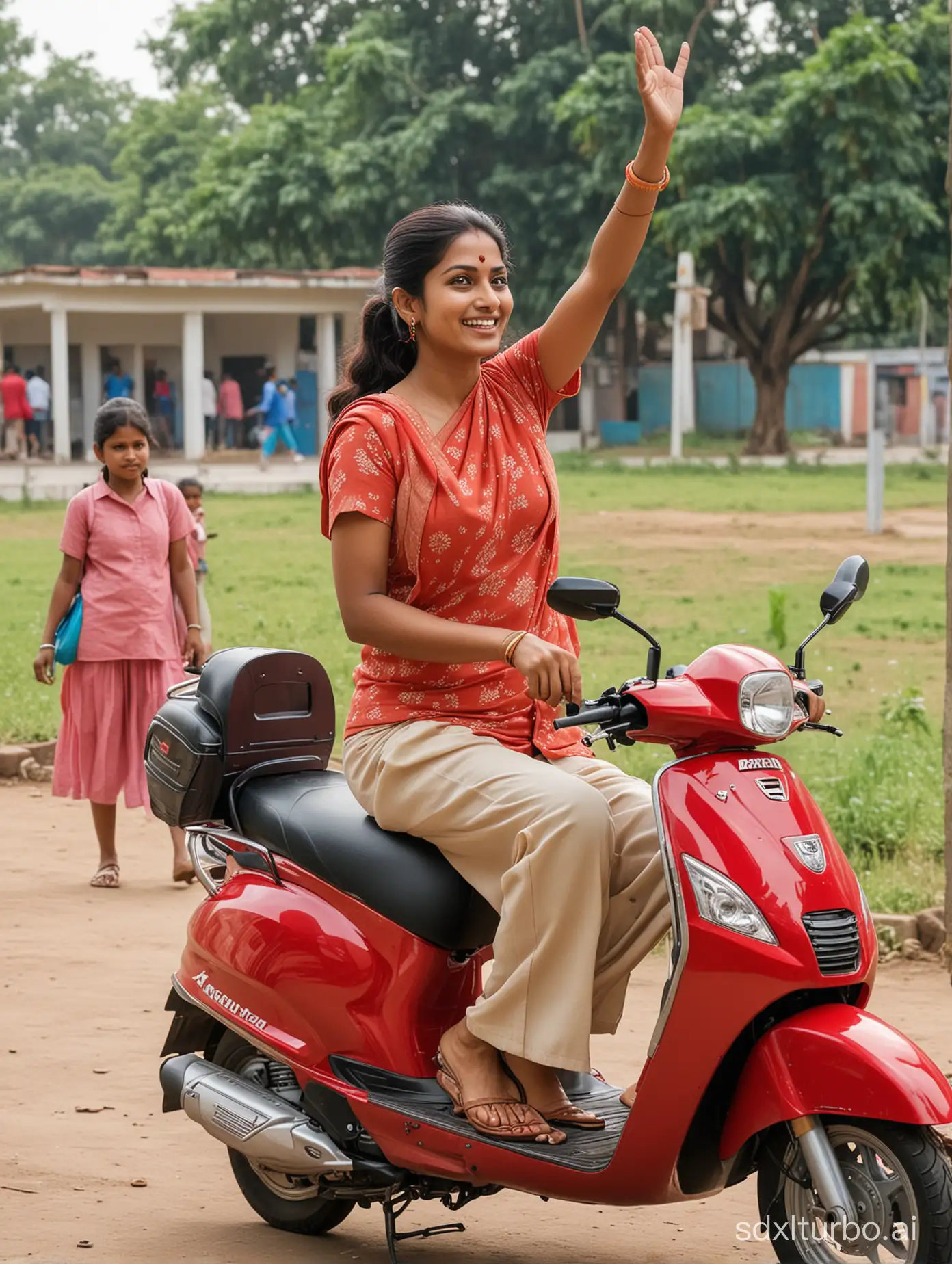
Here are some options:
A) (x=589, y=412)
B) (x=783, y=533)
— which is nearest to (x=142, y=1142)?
(x=783, y=533)

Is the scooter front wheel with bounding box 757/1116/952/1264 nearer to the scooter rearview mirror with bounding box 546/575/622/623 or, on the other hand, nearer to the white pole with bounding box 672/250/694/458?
the scooter rearview mirror with bounding box 546/575/622/623

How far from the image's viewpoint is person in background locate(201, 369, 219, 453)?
35156mm

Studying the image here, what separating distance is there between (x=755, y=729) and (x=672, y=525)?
19164mm

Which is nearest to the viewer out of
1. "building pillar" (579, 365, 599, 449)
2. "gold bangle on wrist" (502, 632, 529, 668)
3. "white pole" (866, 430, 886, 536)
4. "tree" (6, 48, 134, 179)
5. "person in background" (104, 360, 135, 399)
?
"gold bangle on wrist" (502, 632, 529, 668)

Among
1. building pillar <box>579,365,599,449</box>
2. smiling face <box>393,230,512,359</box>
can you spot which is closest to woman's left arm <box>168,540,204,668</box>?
smiling face <box>393,230,512,359</box>

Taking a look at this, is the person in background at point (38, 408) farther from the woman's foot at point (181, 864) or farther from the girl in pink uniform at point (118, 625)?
the woman's foot at point (181, 864)

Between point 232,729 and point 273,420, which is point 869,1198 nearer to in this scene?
point 232,729

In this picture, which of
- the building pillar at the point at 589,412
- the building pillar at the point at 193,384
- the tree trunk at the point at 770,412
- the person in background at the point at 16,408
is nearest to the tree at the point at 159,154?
the building pillar at the point at 589,412

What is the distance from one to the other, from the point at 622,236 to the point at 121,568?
12.5 ft

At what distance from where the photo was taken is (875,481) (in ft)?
67.4

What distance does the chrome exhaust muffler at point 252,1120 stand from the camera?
3.53m

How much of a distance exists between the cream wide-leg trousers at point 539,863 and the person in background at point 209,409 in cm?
3224

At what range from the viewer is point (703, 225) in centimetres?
3369

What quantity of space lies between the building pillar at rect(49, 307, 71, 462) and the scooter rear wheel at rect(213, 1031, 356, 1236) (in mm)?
30048
